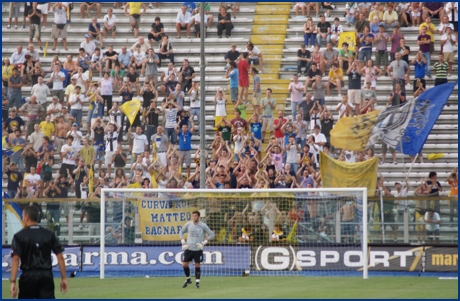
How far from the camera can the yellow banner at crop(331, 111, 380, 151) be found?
83.7 feet

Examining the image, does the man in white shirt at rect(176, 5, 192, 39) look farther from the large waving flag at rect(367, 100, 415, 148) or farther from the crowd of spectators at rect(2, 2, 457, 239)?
A: the large waving flag at rect(367, 100, 415, 148)

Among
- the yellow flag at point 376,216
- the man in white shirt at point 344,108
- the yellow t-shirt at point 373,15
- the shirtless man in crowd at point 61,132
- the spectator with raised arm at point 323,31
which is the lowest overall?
the yellow flag at point 376,216

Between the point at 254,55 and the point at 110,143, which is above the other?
→ the point at 254,55

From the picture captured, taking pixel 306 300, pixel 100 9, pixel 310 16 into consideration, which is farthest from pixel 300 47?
pixel 306 300

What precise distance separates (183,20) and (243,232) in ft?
40.0

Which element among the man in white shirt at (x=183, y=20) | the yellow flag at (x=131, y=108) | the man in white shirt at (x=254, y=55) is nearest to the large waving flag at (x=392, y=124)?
the man in white shirt at (x=254, y=55)

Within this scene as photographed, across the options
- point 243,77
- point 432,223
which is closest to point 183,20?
point 243,77

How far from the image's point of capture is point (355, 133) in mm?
25578

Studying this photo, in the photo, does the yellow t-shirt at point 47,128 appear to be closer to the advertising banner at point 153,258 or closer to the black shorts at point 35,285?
the advertising banner at point 153,258

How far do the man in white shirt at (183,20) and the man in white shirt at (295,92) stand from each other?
5431mm

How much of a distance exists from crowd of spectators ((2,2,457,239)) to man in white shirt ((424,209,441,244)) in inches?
149

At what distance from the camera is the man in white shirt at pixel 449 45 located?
2956cm

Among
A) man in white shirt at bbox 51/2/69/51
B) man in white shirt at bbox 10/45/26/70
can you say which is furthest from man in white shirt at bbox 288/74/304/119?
man in white shirt at bbox 10/45/26/70

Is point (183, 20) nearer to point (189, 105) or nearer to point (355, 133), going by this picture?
point (189, 105)
